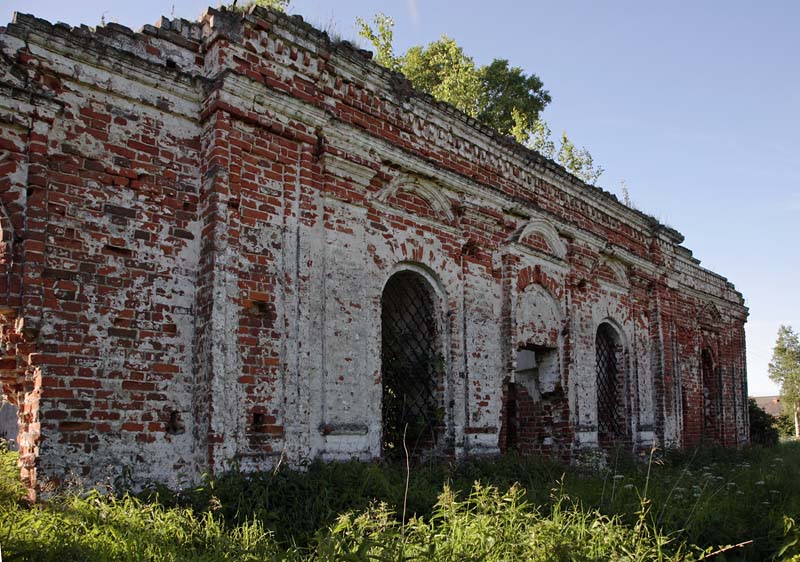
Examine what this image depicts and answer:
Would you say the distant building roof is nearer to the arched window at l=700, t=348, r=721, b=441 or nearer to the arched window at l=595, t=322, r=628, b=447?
the arched window at l=700, t=348, r=721, b=441

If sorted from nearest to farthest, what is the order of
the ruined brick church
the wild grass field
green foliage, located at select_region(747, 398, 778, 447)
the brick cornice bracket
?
the wild grass field, the ruined brick church, the brick cornice bracket, green foliage, located at select_region(747, 398, 778, 447)

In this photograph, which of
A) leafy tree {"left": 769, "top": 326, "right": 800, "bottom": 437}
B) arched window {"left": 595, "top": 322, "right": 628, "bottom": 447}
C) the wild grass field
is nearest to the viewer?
the wild grass field

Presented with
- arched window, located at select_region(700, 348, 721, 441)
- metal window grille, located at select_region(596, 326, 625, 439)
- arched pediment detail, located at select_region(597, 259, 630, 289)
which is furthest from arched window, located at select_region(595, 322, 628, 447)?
arched window, located at select_region(700, 348, 721, 441)

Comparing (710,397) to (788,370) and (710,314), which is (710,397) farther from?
(788,370)

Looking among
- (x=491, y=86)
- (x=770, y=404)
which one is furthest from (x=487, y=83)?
(x=770, y=404)

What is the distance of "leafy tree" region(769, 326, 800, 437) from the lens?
4219 centimetres

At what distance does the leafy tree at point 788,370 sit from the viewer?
4219cm

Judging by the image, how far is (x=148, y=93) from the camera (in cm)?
594

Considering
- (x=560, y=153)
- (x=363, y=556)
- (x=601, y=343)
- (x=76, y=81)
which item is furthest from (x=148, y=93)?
(x=560, y=153)

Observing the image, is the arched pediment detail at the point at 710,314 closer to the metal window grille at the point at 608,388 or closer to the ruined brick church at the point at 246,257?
the metal window grille at the point at 608,388

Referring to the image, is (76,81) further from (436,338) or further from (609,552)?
(609,552)

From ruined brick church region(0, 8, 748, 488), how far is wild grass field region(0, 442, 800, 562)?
44 cm

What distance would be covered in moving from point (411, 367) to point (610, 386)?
19.1 ft

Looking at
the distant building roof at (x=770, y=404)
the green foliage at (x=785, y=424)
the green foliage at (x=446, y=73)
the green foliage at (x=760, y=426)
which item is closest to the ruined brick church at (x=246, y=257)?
the green foliage at (x=446, y=73)
